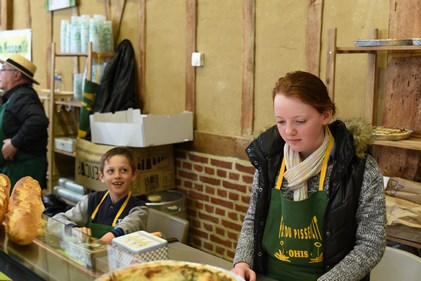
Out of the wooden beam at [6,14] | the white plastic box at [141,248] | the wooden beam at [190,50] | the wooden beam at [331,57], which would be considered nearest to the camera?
the white plastic box at [141,248]

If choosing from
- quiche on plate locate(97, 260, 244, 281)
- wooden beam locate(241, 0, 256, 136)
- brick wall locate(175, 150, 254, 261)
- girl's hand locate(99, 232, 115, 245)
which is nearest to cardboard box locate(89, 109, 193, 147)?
brick wall locate(175, 150, 254, 261)

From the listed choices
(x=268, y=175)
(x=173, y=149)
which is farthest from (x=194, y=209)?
(x=268, y=175)

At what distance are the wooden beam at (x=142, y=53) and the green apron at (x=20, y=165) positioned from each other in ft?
3.27

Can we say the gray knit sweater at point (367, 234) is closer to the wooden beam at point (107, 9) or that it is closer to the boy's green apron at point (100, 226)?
the boy's green apron at point (100, 226)

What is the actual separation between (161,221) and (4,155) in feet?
5.91

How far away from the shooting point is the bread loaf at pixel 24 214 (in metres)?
1.31

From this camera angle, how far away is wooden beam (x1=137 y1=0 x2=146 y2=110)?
416 cm

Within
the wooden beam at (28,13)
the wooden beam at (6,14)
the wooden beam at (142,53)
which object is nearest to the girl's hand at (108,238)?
the wooden beam at (142,53)

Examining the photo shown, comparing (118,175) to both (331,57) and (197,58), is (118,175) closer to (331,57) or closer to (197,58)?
(331,57)

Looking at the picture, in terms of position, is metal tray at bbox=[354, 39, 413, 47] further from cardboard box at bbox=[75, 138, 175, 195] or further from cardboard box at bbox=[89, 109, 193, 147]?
cardboard box at bbox=[75, 138, 175, 195]

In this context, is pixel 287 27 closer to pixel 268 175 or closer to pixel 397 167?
pixel 397 167

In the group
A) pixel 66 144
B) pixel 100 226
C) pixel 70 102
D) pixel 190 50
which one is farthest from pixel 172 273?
pixel 70 102

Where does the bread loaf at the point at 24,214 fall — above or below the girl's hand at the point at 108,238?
above

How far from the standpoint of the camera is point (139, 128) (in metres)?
3.44
